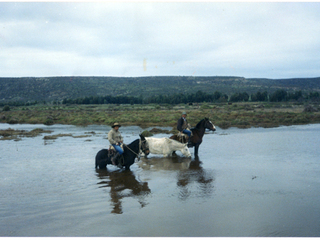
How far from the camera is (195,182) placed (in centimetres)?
930

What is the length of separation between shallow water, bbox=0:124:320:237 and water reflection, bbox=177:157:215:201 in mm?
29

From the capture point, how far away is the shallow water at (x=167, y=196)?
6012mm

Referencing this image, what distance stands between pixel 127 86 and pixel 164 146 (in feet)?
372

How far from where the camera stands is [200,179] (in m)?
9.66

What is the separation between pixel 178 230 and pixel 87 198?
312 centimetres

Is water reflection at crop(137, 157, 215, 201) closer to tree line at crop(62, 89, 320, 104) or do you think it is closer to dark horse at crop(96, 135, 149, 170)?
dark horse at crop(96, 135, 149, 170)

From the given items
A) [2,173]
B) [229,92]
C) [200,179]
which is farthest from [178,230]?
[229,92]

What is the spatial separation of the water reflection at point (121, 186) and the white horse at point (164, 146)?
264 cm

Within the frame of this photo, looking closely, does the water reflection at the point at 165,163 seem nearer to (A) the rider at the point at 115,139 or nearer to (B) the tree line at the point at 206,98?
(A) the rider at the point at 115,139

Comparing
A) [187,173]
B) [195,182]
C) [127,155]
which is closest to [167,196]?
[195,182]

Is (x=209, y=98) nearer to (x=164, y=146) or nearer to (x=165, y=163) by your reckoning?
(x=164, y=146)

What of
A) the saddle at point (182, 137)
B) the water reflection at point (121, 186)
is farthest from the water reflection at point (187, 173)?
the water reflection at point (121, 186)

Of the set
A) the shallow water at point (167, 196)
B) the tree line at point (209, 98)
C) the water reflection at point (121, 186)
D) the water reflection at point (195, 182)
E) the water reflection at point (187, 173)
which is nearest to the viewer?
the shallow water at point (167, 196)

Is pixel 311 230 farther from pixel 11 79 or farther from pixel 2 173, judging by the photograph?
pixel 11 79
